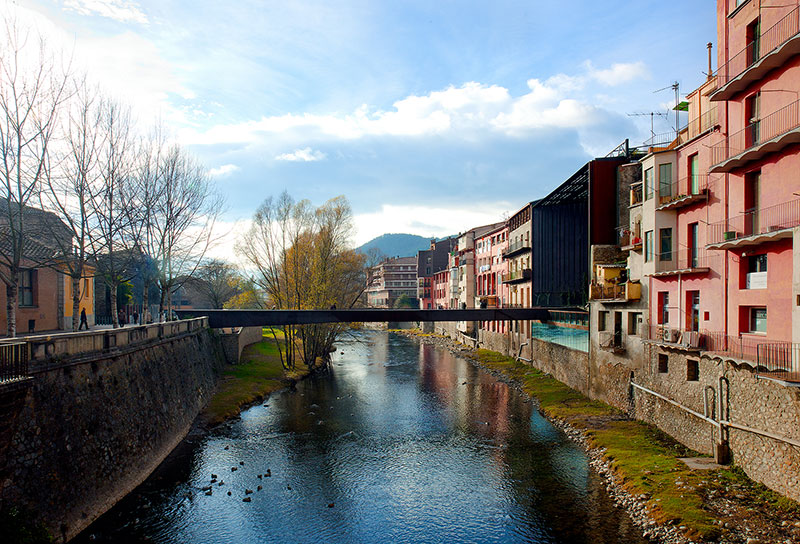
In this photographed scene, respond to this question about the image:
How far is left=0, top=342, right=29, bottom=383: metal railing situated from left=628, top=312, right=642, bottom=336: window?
2937 cm

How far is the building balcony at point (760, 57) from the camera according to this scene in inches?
693

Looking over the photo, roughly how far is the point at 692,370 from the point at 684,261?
557 cm

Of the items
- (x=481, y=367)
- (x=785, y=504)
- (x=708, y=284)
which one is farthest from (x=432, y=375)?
(x=785, y=504)

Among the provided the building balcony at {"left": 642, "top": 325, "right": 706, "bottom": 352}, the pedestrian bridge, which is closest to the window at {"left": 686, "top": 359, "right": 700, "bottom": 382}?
the building balcony at {"left": 642, "top": 325, "right": 706, "bottom": 352}

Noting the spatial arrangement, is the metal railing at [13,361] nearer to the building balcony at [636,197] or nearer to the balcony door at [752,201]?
the balcony door at [752,201]

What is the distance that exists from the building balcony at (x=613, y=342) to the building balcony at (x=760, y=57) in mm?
15069

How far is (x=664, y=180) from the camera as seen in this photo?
26891 mm

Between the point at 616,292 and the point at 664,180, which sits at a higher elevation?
the point at 664,180

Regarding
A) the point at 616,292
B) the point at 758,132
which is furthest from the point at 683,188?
the point at 616,292

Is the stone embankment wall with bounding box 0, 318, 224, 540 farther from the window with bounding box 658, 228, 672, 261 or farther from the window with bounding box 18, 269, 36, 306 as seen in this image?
the window with bounding box 658, 228, 672, 261

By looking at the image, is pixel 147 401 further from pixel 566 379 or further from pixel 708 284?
pixel 566 379

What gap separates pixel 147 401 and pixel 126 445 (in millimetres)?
3667

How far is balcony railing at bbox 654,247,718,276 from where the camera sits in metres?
23.3

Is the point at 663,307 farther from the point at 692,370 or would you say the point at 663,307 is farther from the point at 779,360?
the point at 779,360
